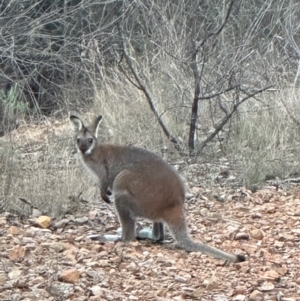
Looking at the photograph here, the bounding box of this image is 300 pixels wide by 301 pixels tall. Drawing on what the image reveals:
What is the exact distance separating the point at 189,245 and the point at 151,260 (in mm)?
431

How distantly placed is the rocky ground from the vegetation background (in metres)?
0.69

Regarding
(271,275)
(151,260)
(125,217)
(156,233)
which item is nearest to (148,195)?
(125,217)

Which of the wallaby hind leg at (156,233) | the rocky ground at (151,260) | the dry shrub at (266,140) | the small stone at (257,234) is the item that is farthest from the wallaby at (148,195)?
the dry shrub at (266,140)

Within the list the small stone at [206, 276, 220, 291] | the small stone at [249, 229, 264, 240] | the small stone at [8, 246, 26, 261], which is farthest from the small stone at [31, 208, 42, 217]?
the small stone at [206, 276, 220, 291]

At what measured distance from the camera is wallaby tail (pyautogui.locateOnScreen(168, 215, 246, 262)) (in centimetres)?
613

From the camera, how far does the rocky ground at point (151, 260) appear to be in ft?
18.1

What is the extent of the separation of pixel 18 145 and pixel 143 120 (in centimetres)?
184

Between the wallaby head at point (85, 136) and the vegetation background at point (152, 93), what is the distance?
49cm

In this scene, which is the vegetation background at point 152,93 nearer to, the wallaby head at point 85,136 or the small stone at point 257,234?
the wallaby head at point 85,136

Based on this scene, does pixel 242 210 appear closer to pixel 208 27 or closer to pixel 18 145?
pixel 18 145

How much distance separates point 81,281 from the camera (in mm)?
5562

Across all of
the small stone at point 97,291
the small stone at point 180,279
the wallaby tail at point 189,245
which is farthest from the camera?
the wallaby tail at point 189,245

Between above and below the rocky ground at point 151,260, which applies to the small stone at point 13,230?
above

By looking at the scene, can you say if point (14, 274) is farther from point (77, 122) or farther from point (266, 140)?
point (266, 140)
